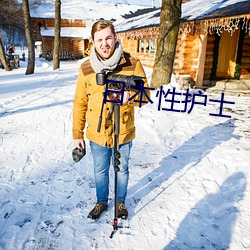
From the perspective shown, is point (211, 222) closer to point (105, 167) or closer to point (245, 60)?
point (105, 167)

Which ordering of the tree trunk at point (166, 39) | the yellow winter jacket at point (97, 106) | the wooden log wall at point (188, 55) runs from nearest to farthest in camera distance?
the yellow winter jacket at point (97, 106) < the tree trunk at point (166, 39) < the wooden log wall at point (188, 55)

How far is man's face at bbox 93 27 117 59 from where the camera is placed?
1.85 metres

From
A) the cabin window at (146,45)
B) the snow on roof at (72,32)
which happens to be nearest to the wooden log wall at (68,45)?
the snow on roof at (72,32)

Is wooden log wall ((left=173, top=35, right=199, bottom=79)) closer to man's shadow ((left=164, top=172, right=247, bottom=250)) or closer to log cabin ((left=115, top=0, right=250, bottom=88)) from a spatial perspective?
log cabin ((left=115, top=0, right=250, bottom=88))

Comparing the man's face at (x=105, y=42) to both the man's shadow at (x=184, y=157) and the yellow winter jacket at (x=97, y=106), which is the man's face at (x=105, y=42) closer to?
the yellow winter jacket at (x=97, y=106)

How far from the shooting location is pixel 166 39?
294 inches

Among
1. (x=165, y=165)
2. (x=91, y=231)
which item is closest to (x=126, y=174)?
(x=91, y=231)

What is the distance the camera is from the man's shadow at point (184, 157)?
119 inches

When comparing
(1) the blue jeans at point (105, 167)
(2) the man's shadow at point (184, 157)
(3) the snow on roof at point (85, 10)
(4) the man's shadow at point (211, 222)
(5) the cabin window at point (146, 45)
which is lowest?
(4) the man's shadow at point (211, 222)

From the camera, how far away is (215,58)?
1070 centimetres

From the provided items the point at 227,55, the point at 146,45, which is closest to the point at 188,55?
the point at 227,55

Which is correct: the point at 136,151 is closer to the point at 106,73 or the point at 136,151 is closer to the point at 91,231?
the point at 91,231

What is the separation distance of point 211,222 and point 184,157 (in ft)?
5.03

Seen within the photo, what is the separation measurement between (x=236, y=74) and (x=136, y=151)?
9333mm
